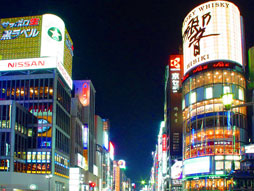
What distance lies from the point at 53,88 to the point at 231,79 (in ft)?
145

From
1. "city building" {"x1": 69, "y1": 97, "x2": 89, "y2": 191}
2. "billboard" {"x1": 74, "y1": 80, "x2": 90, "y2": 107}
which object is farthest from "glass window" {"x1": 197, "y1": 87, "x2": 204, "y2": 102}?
"billboard" {"x1": 74, "y1": 80, "x2": 90, "y2": 107}

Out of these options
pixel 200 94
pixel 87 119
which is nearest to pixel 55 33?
pixel 200 94

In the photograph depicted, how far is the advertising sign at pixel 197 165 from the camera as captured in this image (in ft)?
307

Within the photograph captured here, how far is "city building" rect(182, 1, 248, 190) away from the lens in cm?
9275

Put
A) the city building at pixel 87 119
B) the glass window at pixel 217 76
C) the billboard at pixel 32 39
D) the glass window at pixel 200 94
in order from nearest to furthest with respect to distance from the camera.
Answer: the glass window at pixel 217 76 → the glass window at pixel 200 94 → the billboard at pixel 32 39 → the city building at pixel 87 119

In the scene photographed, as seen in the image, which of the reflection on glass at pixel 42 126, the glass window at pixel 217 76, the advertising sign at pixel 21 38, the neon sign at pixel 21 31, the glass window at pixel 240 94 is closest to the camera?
the reflection on glass at pixel 42 126

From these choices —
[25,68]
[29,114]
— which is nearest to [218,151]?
[29,114]

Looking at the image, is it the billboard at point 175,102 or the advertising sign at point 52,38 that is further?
the billboard at point 175,102

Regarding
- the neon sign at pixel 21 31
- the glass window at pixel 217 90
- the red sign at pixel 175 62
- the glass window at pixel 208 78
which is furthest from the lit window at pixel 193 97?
the neon sign at pixel 21 31

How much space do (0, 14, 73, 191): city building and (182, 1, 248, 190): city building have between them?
33480mm

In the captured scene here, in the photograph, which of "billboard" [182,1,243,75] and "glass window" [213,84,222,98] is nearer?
"glass window" [213,84,222,98]

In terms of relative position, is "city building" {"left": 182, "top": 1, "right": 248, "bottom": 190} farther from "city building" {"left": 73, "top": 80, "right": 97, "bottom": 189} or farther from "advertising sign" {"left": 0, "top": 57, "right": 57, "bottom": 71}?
"city building" {"left": 73, "top": 80, "right": 97, "bottom": 189}

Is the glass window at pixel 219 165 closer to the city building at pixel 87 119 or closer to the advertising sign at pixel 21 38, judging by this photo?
the advertising sign at pixel 21 38

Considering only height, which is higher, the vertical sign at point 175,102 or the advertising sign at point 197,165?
the vertical sign at point 175,102
